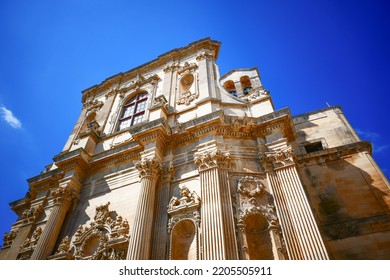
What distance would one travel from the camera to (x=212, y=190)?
30.2ft

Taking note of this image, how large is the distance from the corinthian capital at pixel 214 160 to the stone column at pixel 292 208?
1.44 meters

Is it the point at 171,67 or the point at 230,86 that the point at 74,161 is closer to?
the point at 171,67

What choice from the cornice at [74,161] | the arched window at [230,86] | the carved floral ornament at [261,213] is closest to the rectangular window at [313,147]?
the carved floral ornament at [261,213]

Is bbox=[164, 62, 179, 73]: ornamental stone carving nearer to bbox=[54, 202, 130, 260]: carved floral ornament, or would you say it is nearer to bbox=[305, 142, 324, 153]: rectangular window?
bbox=[305, 142, 324, 153]: rectangular window

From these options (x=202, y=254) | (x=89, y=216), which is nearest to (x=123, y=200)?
(x=89, y=216)

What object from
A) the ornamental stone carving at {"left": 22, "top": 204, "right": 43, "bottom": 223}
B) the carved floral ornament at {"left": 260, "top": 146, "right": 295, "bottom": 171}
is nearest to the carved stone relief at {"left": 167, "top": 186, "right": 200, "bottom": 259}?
the carved floral ornament at {"left": 260, "top": 146, "right": 295, "bottom": 171}

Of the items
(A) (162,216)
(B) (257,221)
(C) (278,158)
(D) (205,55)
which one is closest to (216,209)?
(B) (257,221)

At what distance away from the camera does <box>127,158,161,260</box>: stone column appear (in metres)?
8.41

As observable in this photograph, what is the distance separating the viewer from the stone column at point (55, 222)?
10664mm

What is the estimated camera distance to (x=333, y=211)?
10.8 m

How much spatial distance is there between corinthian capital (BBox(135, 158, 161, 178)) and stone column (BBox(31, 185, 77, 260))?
13.8 feet

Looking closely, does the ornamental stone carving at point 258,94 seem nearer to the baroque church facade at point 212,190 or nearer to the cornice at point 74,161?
the baroque church facade at point 212,190
